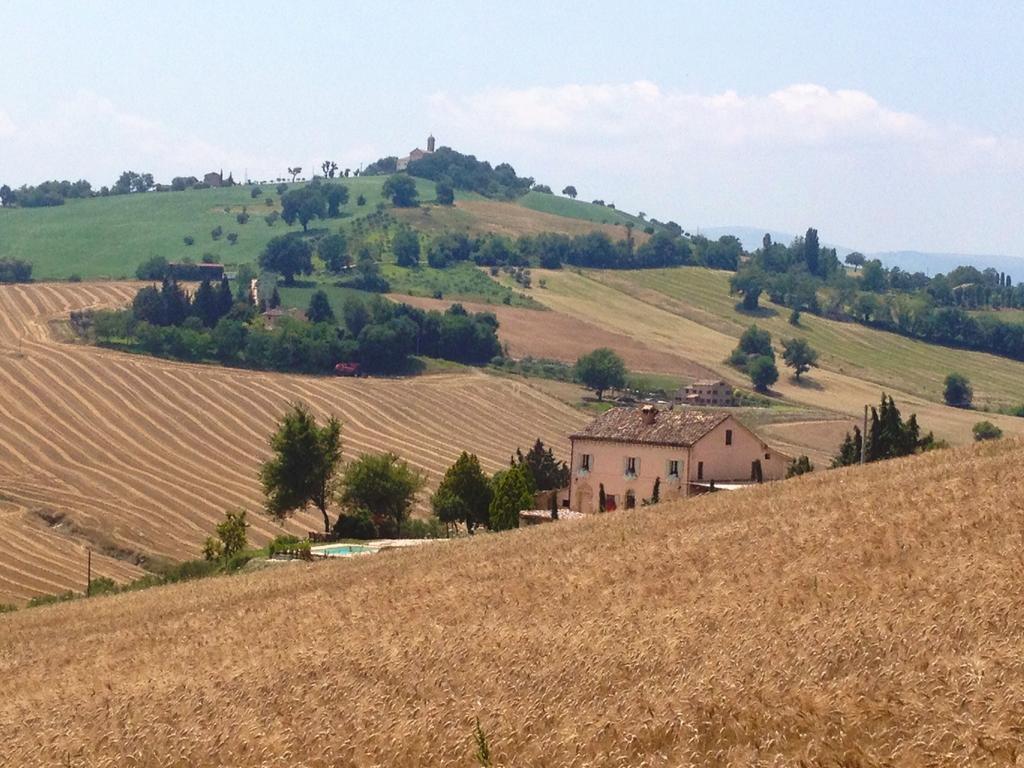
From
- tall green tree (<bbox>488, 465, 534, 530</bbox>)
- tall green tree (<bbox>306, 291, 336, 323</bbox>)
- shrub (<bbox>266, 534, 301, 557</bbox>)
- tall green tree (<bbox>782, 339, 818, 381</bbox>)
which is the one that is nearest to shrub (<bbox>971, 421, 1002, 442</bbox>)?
tall green tree (<bbox>782, 339, 818, 381</bbox>)

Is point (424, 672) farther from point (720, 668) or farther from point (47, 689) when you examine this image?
point (47, 689)

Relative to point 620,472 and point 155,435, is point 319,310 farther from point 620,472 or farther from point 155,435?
point 620,472

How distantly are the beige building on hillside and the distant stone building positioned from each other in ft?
238

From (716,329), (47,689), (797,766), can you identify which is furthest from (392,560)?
(716,329)

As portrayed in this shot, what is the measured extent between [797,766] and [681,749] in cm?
130

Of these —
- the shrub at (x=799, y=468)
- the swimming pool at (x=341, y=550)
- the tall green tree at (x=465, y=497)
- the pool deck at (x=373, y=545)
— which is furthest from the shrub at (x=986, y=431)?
the swimming pool at (x=341, y=550)

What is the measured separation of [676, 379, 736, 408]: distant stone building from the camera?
146500 mm

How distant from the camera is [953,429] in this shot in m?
134

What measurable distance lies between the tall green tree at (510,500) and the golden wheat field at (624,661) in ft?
106

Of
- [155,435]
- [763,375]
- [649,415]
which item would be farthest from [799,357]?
[649,415]

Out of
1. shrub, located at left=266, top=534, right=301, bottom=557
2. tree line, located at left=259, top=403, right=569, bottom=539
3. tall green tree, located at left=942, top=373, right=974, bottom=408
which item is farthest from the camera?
tall green tree, located at left=942, top=373, right=974, bottom=408

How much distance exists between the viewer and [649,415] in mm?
73625

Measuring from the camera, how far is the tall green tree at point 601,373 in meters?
148

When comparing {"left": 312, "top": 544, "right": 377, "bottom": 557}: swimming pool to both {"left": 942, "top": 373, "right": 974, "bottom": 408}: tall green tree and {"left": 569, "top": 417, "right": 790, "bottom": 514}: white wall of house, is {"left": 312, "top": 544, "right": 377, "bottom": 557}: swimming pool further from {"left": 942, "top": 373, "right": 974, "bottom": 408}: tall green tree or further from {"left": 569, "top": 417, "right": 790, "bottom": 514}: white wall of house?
{"left": 942, "top": 373, "right": 974, "bottom": 408}: tall green tree
